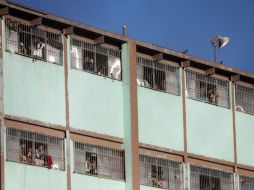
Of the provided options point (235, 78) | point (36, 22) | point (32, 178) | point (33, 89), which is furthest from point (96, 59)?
point (235, 78)

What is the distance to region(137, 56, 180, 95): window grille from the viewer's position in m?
49.0

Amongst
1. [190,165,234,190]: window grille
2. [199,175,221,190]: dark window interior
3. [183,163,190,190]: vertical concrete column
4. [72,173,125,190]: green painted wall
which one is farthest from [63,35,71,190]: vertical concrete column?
[199,175,221,190]: dark window interior

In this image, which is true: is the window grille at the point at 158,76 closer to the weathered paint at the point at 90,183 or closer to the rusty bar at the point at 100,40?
the rusty bar at the point at 100,40

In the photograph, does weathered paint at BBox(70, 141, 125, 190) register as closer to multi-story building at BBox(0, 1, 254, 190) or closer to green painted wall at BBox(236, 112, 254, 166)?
multi-story building at BBox(0, 1, 254, 190)

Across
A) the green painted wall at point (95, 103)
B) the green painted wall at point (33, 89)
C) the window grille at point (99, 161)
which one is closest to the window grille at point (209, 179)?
the window grille at point (99, 161)

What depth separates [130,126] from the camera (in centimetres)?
4734

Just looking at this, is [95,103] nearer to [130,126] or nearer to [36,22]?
[130,126]

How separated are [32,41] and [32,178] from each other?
513 cm

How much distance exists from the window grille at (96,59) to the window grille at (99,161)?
2.89 m

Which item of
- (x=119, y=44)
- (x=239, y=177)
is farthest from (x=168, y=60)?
(x=239, y=177)

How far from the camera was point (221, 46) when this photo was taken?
52.6m

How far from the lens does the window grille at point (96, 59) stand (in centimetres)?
4669

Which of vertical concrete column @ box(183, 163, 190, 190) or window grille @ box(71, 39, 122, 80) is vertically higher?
window grille @ box(71, 39, 122, 80)

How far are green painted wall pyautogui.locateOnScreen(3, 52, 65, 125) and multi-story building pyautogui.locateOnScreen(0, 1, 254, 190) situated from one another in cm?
4
